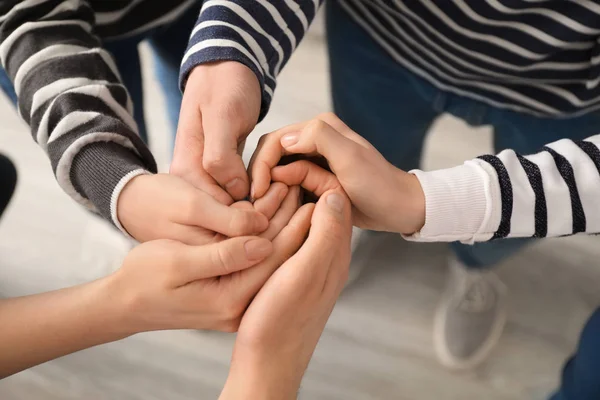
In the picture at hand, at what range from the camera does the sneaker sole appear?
875 millimetres

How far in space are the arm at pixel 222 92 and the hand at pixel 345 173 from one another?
0.10 feet

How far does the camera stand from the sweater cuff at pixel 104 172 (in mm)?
519

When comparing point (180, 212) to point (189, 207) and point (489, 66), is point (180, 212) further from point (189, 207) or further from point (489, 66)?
point (489, 66)

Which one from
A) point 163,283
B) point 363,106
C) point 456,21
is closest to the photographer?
point 163,283

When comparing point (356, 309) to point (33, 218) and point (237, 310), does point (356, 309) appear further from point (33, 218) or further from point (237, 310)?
point (33, 218)

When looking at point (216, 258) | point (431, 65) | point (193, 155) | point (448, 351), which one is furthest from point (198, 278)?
point (448, 351)

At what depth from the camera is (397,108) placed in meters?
0.79

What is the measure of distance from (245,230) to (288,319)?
0.09m

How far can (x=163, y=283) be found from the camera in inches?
18.7

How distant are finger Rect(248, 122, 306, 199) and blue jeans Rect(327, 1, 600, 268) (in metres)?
0.24

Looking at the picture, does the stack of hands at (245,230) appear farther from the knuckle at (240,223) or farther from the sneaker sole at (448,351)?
the sneaker sole at (448,351)

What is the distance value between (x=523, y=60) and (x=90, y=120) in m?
0.47

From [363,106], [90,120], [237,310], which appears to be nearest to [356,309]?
[363,106]

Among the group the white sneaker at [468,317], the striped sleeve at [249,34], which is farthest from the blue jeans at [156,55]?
the white sneaker at [468,317]
